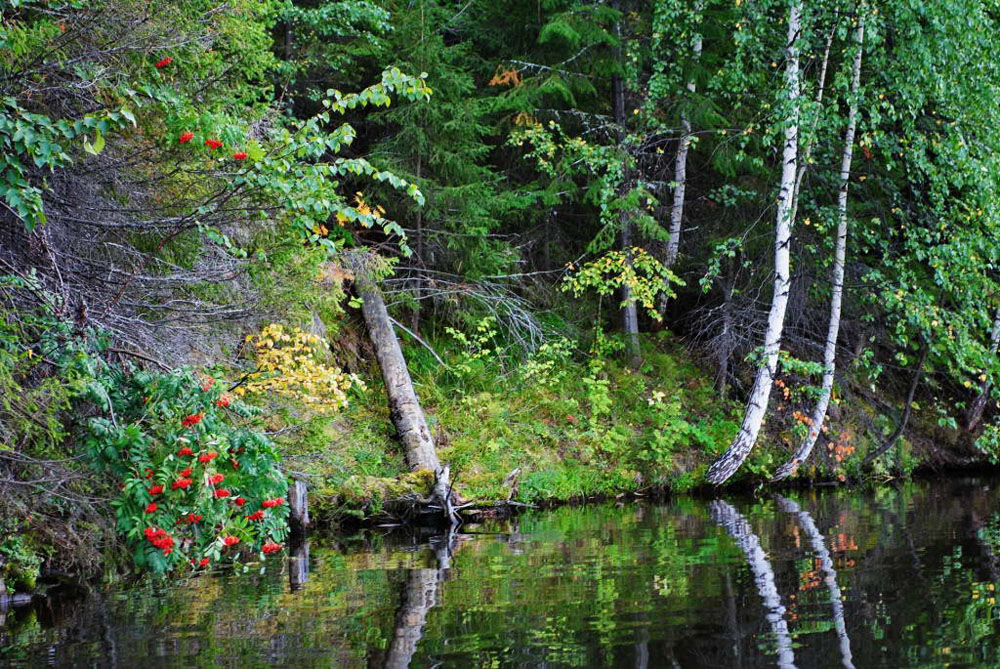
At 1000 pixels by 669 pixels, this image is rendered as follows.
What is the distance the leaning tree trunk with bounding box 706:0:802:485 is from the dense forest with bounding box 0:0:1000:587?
52 millimetres

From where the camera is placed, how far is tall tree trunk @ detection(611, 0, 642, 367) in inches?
599

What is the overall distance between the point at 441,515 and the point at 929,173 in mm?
8361

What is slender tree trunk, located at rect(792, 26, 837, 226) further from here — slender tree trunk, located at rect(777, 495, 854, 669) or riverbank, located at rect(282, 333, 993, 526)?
slender tree trunk, located at rect(777, 495, 854, 669)

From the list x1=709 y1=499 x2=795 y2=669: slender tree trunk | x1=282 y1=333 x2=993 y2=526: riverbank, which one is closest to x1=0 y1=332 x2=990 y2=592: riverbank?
x1=282 y1=333 x2=993 y2=526: riverbank

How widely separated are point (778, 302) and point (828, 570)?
22.1 ft

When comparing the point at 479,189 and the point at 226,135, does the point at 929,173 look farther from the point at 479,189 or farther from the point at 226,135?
the point at 226,135

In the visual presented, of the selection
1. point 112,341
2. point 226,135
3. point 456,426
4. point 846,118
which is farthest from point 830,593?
point 846,118

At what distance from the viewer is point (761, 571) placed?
7547 millimetres

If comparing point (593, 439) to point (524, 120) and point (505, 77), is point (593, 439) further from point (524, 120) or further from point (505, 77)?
point (505, 77)

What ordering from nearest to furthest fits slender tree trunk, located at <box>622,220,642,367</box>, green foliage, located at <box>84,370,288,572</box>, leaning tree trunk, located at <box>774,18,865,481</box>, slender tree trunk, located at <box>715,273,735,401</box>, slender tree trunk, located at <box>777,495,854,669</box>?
slender tree trunk, located at <box>777,495,854,669</box> < green foliage, located at <box>84,370,288,572</box> < leaning tree trunk, located at <box>774,18,865,481</box> < slender tree trunk, located at <box>715,273,735,401</box> < slender tree trunk, located at <box>622,220,642,367</box>

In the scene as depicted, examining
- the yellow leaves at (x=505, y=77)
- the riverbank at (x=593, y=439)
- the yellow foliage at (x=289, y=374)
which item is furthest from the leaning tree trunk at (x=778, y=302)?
the yellow foliage at (x=289, y=374)

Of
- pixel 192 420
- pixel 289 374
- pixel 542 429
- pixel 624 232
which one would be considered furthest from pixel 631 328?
pixel 192 420

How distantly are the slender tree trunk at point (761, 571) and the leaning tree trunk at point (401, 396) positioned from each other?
347 centimetres

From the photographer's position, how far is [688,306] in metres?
18.2
